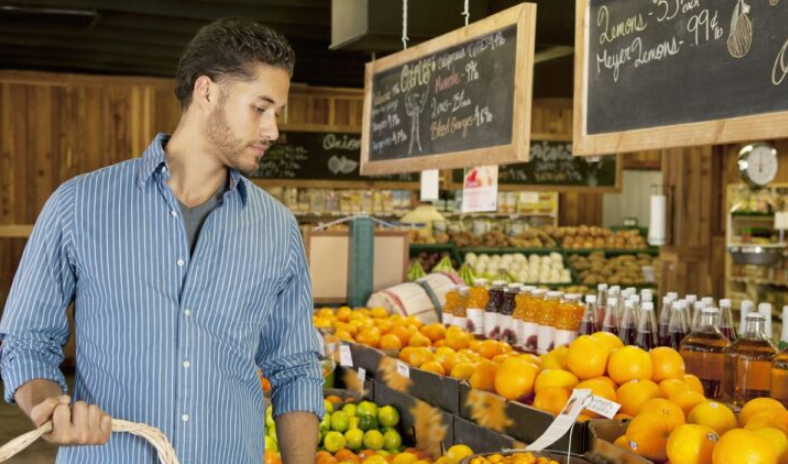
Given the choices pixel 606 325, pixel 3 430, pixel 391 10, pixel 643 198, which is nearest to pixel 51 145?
pixel 3 430

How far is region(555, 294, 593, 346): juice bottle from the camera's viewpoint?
11.4 feet

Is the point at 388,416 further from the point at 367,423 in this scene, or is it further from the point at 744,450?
the point at 744,450

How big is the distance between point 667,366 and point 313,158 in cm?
720

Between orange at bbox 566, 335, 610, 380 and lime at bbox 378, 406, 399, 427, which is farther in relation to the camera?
lime at bbox 378, 406, 399, 427

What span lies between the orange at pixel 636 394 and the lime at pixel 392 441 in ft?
3.41

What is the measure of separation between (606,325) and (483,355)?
0.45 meters

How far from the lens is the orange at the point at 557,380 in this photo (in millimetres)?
2654

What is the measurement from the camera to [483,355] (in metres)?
3.45

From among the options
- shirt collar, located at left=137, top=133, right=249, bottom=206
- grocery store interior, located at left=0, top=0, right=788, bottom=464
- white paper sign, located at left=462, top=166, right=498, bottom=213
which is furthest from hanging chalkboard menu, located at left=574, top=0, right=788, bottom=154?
white paper sign, located at left=462, top=166, right=498, bottom=213

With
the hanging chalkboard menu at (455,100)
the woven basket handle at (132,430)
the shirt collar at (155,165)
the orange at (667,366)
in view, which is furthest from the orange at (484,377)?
the woven basket handle at (132,430)

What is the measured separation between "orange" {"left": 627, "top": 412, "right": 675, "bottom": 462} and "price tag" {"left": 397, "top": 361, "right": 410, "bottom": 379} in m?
1.32

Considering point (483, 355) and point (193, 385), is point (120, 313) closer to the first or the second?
point (193, 385)

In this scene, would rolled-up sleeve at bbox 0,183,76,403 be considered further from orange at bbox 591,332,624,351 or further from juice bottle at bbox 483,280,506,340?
juice bottle at bbox 483,280,506,340

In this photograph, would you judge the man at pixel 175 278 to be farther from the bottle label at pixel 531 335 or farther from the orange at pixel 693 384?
the bottle label at pixel 531 335
